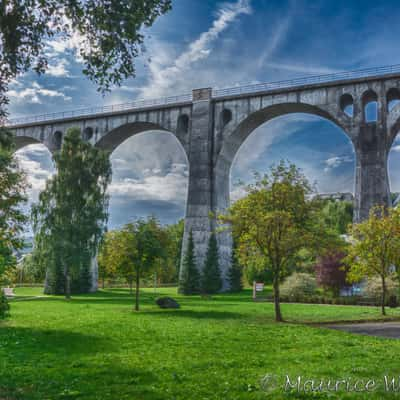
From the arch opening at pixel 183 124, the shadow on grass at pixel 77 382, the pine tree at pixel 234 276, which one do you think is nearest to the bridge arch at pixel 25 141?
the arch opening at pixel 183 124

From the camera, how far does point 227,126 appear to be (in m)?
36.8

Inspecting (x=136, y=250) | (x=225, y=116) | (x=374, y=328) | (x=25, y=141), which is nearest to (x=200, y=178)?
(x=225, y=116)

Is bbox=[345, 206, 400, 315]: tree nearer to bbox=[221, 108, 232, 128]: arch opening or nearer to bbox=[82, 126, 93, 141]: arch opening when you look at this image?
bbox=[221, 108, 232, 128]: arch opening

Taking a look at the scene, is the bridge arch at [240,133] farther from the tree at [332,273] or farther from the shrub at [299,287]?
the tree at [332,273]

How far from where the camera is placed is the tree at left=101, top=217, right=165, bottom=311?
20.9m

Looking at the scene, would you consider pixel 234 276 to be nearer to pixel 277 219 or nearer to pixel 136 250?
pixel 136 250

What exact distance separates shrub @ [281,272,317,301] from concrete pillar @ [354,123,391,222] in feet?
17.8

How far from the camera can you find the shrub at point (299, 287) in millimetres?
29734

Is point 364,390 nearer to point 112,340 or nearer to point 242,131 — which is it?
point 112,340

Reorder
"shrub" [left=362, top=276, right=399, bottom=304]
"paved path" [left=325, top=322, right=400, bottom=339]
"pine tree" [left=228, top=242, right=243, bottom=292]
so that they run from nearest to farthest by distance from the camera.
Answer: "paved path" [left=325, top=322, right=400, bottom=339]
"shrub" [left=362, top=276, right=399, bottom=304]
"pine tree" [left=228, top=242, right=243, bottom=292]

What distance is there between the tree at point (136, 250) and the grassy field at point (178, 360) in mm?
6609

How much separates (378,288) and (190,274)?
15034 millimetres

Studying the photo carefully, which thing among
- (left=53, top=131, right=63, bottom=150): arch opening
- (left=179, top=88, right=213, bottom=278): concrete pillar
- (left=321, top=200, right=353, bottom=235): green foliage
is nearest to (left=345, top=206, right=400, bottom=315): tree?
(left=179, top=88, right=213, bottom=278): concrete pillar

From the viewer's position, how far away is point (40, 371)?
26.2 ft
